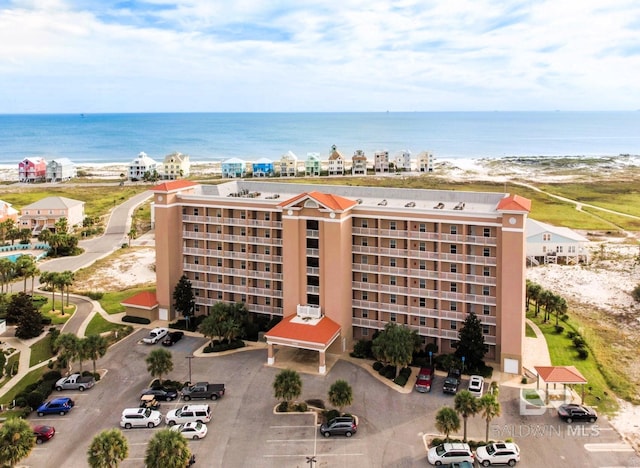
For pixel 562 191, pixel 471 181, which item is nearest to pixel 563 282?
pixel 562 191

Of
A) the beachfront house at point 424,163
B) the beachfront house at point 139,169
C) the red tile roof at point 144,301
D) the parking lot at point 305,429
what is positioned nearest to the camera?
the parking lot at point 305,429

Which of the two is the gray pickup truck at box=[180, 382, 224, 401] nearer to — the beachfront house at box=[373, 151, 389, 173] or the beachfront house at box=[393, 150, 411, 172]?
the beachfront house at box=[373, 151, 389, 173]

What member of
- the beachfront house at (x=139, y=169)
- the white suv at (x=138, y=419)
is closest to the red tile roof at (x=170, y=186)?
the white suv at (x=138, y=419)

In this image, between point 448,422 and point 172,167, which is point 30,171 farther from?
point 448,422

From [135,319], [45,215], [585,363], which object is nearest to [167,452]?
[135,319]

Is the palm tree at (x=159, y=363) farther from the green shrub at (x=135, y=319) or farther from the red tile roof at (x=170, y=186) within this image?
the red tile roof at (x=170, y=186)

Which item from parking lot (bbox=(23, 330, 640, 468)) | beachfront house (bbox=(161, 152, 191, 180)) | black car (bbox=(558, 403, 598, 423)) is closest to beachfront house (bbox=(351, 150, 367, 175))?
beachfront house (bbox=(161, 152, 191, 180))
